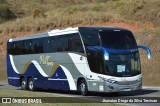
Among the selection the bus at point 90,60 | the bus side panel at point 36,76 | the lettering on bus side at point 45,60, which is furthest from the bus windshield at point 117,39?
the bus side panel at point 36,76

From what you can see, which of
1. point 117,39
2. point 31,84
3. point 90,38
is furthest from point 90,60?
point 31,84

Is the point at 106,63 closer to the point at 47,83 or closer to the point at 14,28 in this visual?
the point at 47,83

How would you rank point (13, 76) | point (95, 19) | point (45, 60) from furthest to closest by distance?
point (95, 19)
point (13, 76)
point (45, 60)

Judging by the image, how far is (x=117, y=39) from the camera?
80.7ft

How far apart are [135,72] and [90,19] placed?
116 feet

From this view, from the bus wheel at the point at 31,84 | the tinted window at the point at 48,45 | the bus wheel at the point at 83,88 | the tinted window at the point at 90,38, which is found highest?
the tinted window at the point at 90,38

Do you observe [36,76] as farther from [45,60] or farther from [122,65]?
[122,65]

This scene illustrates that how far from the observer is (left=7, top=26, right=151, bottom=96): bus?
78.6ft

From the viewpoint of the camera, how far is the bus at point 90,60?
24.0 m

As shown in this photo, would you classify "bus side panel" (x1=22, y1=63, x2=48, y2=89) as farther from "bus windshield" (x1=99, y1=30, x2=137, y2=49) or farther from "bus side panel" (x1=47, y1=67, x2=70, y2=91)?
"bus windshield" (x1=99, y1=30, x2=137, y2=49)

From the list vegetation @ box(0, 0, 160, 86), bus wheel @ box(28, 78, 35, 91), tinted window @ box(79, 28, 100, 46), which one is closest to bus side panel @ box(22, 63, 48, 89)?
bus wheel @ box(28, 78, 35, 91)

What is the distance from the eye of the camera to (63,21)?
61.3 meters

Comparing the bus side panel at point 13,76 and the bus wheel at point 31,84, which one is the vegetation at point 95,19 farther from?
the bus wheel at point 31,84

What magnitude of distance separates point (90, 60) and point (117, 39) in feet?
6.07
